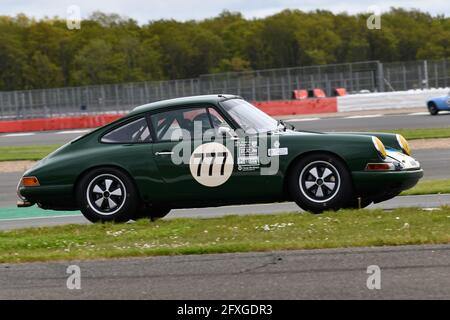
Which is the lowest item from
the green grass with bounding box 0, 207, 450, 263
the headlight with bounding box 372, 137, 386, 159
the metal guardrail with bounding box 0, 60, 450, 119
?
the green grass with bounding box 0, 207, 450, 263

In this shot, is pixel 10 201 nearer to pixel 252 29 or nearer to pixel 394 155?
pixel 394 155

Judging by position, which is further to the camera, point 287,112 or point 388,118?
point 287,112

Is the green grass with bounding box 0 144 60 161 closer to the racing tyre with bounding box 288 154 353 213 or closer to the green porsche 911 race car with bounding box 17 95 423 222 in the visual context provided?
the green porsche 911 race car with bounding box 17 95 423 222

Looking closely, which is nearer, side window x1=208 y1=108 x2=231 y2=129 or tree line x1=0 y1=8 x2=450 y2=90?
side window x1=208 y1=108 x2=231 y2=129

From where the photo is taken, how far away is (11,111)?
4494cm

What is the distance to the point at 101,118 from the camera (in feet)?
132

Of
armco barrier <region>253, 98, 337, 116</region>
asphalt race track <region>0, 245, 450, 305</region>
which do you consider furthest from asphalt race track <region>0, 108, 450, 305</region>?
armco barrier <region>253, 98, 337, 116</region>

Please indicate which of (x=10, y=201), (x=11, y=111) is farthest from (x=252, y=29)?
(x=10, y=201)

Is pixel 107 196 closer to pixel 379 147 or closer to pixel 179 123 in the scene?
pixel 179 123

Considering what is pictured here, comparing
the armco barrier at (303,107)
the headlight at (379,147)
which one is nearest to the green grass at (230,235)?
the headlight at (379,147)

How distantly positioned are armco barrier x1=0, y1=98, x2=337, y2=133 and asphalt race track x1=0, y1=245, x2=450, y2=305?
1266 inches

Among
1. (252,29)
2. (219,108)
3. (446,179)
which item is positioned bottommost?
(446,179)

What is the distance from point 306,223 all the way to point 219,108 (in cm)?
175

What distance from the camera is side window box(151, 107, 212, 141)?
954 cm
